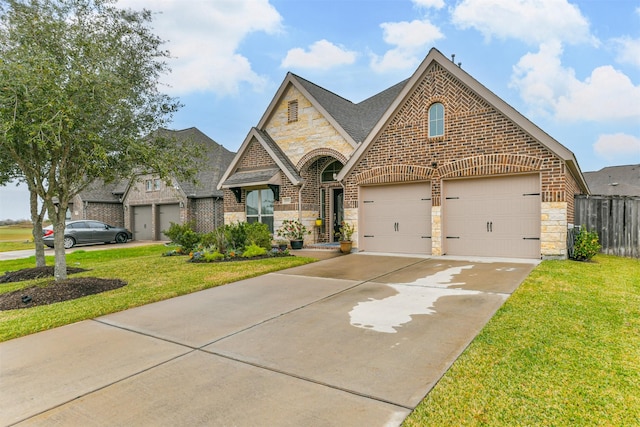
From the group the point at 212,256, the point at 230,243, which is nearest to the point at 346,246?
the point at 230,243

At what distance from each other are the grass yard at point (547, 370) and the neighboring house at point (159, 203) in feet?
59.1

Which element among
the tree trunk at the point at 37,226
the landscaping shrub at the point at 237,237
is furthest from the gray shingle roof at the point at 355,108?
the tree trunk at the point at 37,226

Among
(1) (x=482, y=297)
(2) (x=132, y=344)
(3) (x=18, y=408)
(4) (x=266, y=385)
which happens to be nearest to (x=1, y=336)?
(2) (x=132, y=344)

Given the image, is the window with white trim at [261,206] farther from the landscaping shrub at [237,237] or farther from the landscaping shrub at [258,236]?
the landscaping shrub at [237,237]

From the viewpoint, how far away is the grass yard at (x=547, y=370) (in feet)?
8.06

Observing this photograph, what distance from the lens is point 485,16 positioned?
1239 centimetres

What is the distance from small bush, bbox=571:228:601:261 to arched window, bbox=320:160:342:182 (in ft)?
27.9

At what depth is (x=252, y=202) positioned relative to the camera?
16.0m

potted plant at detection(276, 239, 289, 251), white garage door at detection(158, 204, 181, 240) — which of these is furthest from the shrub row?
white garage door at detection(158, 204, 181, 240)

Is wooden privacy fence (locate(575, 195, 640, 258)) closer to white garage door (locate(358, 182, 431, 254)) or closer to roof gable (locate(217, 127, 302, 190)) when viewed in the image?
white garage door (locate(358, 182, 431, 254))

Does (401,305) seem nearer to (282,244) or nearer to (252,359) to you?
(252,359)

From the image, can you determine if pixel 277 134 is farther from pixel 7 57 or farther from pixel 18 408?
pixel 18 408

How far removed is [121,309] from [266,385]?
389 cm

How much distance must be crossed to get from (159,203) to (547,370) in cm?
2326
